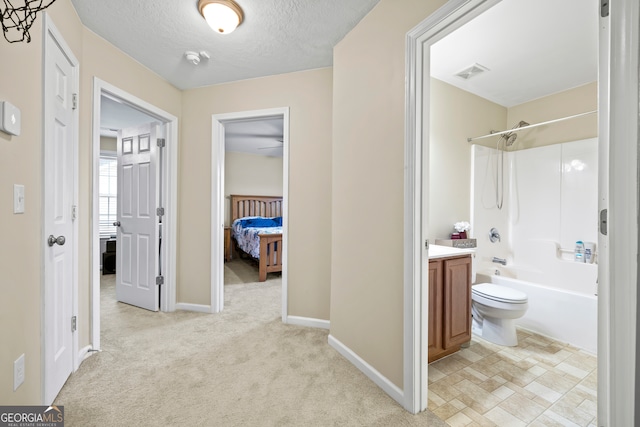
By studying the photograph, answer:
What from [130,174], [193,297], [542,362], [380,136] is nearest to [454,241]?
[542,362]

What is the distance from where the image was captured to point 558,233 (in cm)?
292

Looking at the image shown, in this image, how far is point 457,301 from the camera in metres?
1.98

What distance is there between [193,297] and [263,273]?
1.30m

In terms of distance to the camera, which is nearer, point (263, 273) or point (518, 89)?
point (518, 89)

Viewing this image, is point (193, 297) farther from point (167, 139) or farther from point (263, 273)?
point (167, 139)

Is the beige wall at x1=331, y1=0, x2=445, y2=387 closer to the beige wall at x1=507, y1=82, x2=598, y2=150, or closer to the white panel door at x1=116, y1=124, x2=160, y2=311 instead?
the white panel door at x1=116, y1=124, x2=160, y2=311

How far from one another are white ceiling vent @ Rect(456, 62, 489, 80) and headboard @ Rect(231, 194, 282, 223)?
4.77 meters

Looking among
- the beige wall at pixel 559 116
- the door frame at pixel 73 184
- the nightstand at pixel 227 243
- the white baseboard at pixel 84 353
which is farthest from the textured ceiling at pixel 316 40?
the nightstand at pixel 227 243

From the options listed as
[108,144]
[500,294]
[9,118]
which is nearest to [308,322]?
[500,294]

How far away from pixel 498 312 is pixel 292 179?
2.08 meters

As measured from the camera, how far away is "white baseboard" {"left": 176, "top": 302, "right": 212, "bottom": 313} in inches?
112

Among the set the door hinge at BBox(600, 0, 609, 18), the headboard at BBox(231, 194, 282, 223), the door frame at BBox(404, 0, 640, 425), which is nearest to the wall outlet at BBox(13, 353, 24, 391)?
the door frame at BBox(404, 0, 640, 425)

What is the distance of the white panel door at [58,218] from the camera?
1.38 meters

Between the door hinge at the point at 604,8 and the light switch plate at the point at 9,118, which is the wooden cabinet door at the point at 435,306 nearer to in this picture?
the door hinge at the point at 604,8
